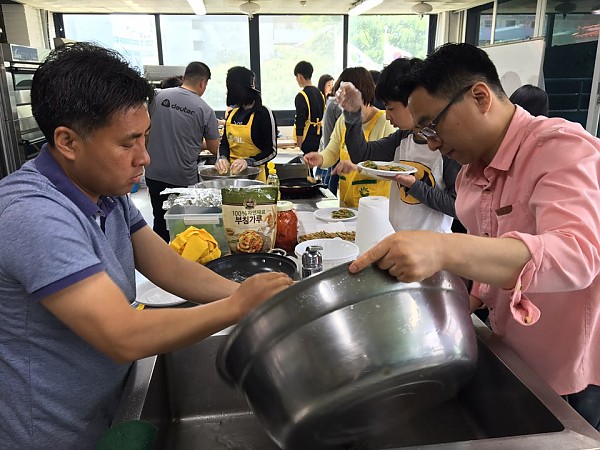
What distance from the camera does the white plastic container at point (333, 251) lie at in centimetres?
154

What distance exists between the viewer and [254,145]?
4.08 meters

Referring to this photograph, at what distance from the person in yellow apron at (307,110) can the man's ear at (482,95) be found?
15.3ft

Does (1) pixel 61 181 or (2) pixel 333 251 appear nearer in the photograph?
(1) pixel 61 181

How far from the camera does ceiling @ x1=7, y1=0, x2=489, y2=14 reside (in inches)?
283

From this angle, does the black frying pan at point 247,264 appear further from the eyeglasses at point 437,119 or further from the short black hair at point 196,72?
the short black hair at point 196,72

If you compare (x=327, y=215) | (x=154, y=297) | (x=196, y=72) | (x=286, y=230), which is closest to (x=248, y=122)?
(x=196, y=72)

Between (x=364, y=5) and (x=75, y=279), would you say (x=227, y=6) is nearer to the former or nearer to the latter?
(x=364, y=5)

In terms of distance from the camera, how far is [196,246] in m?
1.68

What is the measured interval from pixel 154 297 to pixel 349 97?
1.69 meters

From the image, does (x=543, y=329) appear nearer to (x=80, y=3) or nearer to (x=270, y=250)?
(x=270, y=250)

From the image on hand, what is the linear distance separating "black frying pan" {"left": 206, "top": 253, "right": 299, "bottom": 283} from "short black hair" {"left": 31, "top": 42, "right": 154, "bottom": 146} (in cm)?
77

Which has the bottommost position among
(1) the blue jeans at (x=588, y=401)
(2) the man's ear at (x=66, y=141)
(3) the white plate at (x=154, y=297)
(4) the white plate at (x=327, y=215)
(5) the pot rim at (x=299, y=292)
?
(1) the blue jeans at (x=588, y=401)

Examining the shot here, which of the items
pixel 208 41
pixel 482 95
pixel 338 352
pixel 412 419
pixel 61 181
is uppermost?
pixel 208 41

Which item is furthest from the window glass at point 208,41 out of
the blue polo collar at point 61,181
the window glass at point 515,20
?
the blue polo collar at point 61,181
